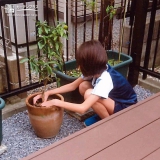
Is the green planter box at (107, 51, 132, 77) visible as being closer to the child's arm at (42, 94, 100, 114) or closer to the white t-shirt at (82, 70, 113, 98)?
the white t-shirt at (82, 70, 113, 98)

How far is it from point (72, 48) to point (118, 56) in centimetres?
132

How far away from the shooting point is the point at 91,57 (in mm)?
1923

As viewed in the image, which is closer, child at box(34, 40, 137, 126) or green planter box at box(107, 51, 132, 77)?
child at box(34, 40, 137, 126)

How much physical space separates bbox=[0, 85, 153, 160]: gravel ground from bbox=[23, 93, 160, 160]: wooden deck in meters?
0.79

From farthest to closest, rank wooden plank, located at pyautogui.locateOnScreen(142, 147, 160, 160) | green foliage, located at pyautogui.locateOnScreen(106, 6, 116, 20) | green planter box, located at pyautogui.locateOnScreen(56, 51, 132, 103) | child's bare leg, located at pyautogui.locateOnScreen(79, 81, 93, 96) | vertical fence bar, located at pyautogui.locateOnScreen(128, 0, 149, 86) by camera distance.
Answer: vertical fence bar, located at pyautogui.locateOnScreen(128, 0, 149, 86) → green foliage, located at pyautogui.locateOnScreen(106, 6, 116, 20) → green planter box, located at pyautogui.locateOnScreen(56, 51, 132, 103) → child's bare leg, located at pyautogui.locateOnScreen(79, 81, 93, 96) → wooden plank, located at pyautogui.locateOnScreen(142, 147, 160, 160)

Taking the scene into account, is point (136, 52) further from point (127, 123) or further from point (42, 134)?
point (127, 123)

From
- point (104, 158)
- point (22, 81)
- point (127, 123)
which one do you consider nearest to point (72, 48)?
point (22, 81)

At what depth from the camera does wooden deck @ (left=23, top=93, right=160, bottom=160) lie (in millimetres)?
1327

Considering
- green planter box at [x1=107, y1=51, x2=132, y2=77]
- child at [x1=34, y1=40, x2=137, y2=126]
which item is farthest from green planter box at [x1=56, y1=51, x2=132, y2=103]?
child at [x1=34, y1=40, x2=137, y2=126]

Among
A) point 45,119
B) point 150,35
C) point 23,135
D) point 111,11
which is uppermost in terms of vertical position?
point 111,11

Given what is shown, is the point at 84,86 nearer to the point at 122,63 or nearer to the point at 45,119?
the point at 45,119

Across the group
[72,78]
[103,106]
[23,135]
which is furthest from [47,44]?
[23,135]

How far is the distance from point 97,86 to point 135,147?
66cm

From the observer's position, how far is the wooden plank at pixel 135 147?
1.33 m
